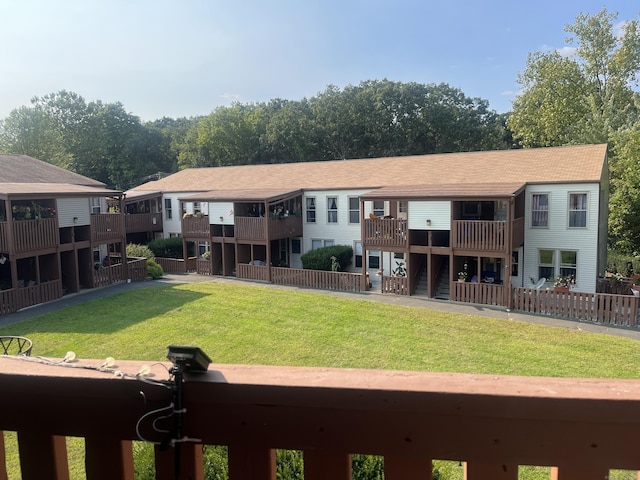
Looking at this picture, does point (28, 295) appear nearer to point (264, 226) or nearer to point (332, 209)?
point (264, 226)

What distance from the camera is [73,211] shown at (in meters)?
23.7

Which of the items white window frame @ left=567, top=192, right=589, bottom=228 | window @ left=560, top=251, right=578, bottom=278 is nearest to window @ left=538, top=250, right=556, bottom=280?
window @ left=560, top=251, right=578, bottom=278

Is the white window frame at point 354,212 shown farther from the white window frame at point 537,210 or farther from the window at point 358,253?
the white window frame at point 537,210

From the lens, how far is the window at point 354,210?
2733cm

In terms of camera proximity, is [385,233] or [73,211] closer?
[385,233]

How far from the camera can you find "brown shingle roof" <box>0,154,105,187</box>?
27484mm

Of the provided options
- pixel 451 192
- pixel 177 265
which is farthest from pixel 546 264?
pixel 177 265

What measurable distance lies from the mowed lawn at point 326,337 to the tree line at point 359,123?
24129 mm

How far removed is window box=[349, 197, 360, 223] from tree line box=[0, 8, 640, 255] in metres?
19.2

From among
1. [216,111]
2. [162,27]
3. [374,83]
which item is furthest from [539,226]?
[216,111]

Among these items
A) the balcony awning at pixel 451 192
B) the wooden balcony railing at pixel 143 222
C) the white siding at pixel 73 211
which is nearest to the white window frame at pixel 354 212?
the balcony awning at pixel 451 192

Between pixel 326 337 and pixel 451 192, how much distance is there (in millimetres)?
9937

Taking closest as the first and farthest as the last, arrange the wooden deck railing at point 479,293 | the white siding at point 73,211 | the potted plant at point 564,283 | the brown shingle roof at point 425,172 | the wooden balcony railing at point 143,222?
1. the potted plant at point 564,283
2. the wooden deck railing at point 479,293
3. the brown shingle roof at point 425,172
4. the white siding at point 73,211
5. the wooden balcony railing at point 143,222


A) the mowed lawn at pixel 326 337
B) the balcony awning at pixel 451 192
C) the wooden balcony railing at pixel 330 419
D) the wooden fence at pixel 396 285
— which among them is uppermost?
the balcony awning at pixel 451 192
